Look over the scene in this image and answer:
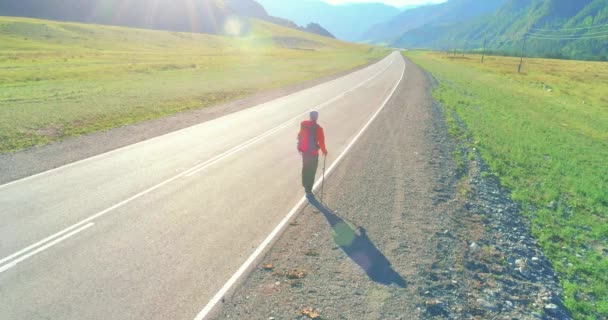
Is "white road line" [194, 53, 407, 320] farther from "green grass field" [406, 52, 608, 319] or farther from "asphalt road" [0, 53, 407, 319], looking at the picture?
"green grass field" [406, 52, 608, 319]

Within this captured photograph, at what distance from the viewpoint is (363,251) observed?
25.5 feet

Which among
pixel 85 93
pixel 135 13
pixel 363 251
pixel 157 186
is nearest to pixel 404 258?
pixel 363 251

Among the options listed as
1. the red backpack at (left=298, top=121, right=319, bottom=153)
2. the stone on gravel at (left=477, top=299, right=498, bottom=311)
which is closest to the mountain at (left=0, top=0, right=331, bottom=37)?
the red backpack at (left=298, top=121, right=319, bottom=153)

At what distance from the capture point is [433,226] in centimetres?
895

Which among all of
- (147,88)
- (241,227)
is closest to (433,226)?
(241,227)

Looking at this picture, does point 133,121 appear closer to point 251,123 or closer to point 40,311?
point 251,123

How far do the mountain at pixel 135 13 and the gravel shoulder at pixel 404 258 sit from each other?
6237 inches

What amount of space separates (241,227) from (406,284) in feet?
12.3

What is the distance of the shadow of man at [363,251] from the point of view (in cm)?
691

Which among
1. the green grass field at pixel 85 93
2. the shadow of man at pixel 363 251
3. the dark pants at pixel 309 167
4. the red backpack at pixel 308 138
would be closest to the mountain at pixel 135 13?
the green grass field at pixel 85 93

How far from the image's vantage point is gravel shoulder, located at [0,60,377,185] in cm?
1198

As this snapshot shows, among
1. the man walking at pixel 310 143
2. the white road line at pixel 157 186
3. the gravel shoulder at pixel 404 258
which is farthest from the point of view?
the man walking at pixel 310 143

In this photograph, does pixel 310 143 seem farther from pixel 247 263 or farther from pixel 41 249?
pixel 41 249

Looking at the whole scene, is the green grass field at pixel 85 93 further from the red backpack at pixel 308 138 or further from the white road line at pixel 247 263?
the white road line at pixel 247 263
